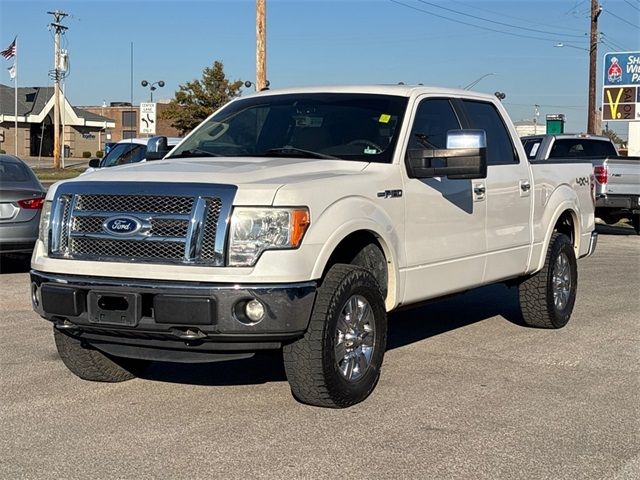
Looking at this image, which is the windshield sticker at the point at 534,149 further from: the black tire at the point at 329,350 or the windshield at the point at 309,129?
the black tire at the point at 329,350

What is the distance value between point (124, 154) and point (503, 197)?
11940 mm

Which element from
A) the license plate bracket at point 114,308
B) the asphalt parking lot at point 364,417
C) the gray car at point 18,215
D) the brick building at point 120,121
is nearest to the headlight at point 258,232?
the license plate bracket at point 114,308

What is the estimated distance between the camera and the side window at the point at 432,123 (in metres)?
6.59

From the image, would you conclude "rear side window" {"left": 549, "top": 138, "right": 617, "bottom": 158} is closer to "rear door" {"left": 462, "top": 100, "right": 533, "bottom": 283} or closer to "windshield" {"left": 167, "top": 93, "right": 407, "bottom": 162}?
"rear door" {"left": 462, "top": 100, "right": 533, "bottom": 283}

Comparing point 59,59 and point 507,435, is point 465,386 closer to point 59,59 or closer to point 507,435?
point 507,435

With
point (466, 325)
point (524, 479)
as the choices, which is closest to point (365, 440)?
point (524, 479)

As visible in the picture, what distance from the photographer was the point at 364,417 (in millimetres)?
5371

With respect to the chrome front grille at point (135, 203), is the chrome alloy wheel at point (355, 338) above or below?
below

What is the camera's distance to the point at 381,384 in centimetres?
615

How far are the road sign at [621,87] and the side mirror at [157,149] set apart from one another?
74.4 ft

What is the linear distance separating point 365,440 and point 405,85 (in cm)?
310

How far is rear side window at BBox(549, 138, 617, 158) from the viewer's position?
19.0m

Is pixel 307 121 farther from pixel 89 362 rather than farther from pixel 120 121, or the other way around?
pixel 120 121

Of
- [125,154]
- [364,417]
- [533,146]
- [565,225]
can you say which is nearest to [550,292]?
[565,225]
